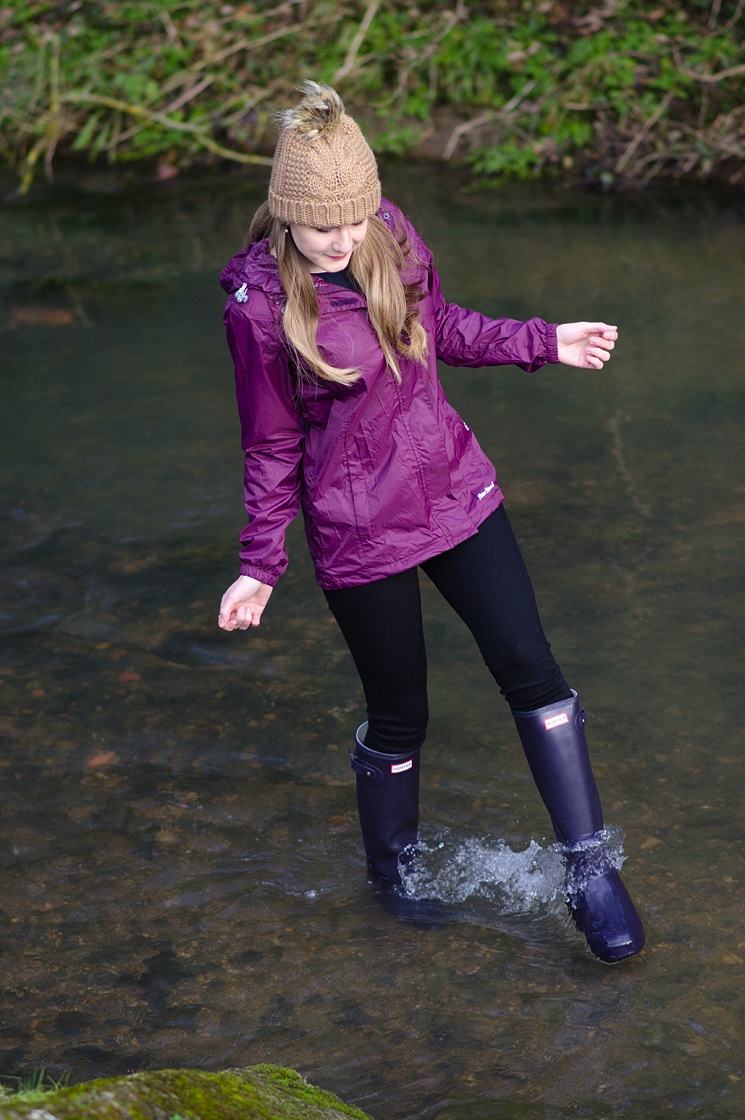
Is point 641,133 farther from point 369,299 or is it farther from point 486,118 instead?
point 369,299

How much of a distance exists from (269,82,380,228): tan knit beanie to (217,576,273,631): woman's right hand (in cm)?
79

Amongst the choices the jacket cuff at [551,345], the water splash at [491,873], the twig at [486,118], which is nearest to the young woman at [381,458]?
the jacket cuff at [551,345]

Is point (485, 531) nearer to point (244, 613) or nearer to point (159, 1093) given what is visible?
point (244, 613)

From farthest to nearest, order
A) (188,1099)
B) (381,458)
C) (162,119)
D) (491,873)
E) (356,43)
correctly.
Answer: (162,119) → (356,43) → (491,873) → (381,458) → (188,1099)

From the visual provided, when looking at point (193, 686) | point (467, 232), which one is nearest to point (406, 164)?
point (467, 232)

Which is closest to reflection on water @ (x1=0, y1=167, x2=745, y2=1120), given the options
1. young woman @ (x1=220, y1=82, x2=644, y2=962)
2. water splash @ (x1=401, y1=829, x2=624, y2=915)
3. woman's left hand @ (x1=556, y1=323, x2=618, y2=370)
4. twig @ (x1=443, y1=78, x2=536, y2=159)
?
water splash @ (x1=401, y1=829, x2=624, y2=915)

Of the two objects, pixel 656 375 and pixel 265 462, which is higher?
pixel 265 462

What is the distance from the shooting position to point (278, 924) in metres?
3.35

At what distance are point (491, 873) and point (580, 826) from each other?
0.44 meters

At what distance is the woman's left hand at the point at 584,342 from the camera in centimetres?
303

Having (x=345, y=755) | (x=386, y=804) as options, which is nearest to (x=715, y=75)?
(x=345, y=755)

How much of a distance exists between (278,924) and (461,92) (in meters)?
7.94

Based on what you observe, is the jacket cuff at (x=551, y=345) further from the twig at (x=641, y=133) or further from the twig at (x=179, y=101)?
the twig at (x=179, y=101)

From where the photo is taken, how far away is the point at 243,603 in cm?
294
